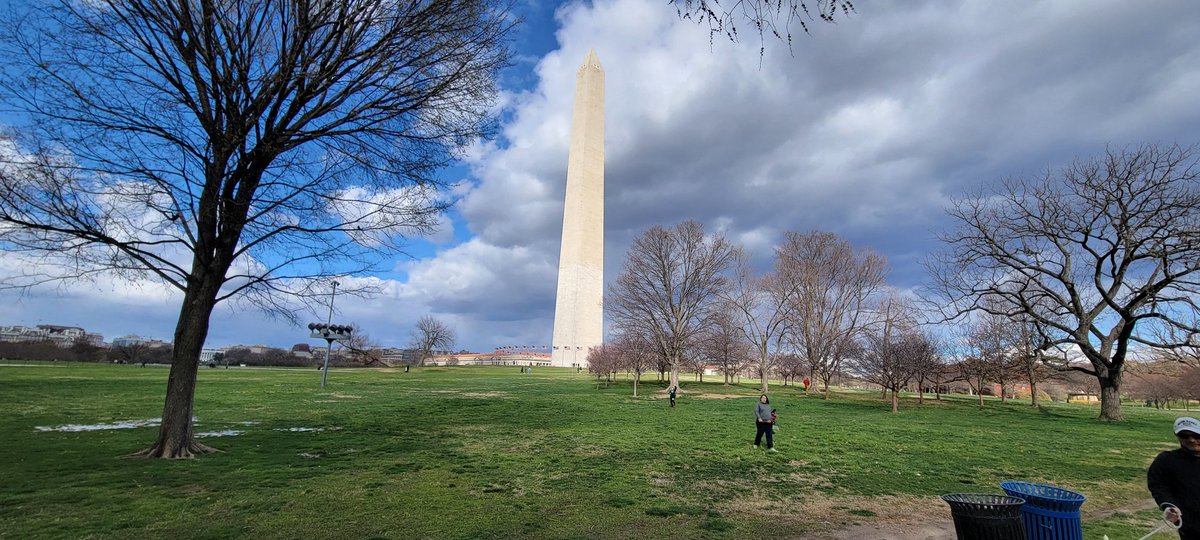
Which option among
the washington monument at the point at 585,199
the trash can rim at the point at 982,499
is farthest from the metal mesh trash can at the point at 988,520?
the washington monument at the point at 585,199

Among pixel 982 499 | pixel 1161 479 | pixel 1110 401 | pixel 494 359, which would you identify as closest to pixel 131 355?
pixel 494 359

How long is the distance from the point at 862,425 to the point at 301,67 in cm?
2097

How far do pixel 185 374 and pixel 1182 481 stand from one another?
13.1 m

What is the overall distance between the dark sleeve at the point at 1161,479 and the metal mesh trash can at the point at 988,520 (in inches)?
53.7

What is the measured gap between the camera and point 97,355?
187ft

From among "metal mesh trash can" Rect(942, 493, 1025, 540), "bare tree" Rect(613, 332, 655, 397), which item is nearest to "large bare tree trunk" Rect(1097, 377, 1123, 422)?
"bare tree" Rect(613, 332, 655, 397)

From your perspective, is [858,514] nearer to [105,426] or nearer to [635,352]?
[105,426]

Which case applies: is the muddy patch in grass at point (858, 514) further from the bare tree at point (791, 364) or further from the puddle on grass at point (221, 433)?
the bare tree at point (791, 364)

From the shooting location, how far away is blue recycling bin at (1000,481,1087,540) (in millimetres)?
4570

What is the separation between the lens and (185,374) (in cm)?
951

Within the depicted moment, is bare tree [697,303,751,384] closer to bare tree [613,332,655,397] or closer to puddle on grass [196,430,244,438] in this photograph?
bare tree [613,332,655,397]

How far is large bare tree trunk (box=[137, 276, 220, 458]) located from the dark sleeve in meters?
12.7

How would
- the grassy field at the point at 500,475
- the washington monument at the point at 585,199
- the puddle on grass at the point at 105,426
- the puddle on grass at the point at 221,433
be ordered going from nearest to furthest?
the grassy field at the point at 500,475 < the puddle on grass at the point at 105,426 < the puddle on grass at the point at 221,433 < the washington monument at the point at 585,199

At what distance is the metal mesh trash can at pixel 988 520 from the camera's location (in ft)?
13.5
